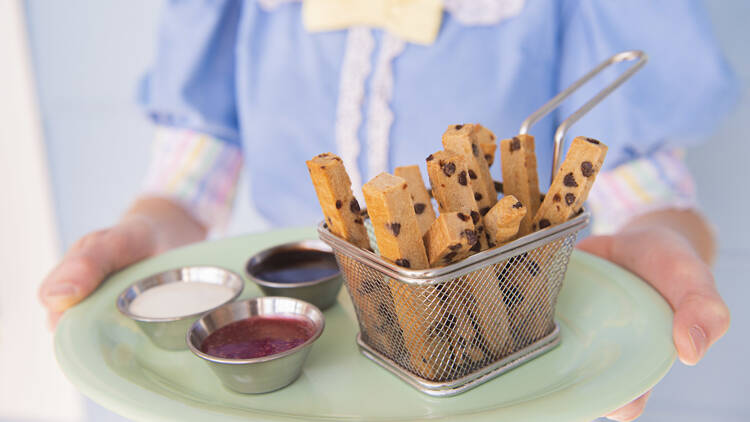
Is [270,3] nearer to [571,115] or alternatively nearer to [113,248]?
[113,248]

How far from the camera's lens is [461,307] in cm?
75

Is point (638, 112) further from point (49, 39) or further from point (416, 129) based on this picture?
point (49, 39)

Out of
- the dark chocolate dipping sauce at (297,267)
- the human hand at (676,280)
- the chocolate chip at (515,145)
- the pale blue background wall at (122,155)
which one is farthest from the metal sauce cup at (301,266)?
the pale blue background wall at (122,155)

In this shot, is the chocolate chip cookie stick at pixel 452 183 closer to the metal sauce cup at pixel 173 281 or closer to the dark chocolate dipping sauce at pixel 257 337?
the dark chocolate dipping sauce at pixel 257 337

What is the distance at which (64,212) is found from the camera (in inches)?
95.9

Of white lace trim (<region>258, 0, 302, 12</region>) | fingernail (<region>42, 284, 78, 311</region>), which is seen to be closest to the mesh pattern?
fingernail (<region>42, 284, 78, 311</region>)

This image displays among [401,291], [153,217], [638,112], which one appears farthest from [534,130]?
[153,217]

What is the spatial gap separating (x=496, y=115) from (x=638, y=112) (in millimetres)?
300

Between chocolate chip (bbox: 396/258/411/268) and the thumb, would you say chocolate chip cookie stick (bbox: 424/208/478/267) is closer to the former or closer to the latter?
chocolate chip (bbox: 396/258/411/268)

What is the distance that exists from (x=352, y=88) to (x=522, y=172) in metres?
0.67

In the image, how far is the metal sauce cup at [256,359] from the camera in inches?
29.5

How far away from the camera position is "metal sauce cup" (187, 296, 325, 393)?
2.46ft

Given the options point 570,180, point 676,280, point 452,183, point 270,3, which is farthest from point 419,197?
point 270,3

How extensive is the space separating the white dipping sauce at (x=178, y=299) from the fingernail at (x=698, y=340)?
0.66 meters
